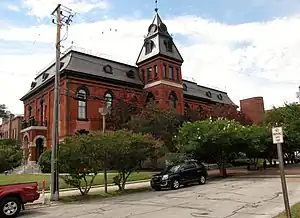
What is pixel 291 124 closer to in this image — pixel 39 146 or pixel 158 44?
pixel 158 44

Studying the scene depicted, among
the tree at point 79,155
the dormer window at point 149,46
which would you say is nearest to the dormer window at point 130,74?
the dormer window at point 149,46

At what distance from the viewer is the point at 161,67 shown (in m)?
44.4

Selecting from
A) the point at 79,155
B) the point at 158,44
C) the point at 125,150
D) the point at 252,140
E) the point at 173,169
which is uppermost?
the point at 158,44

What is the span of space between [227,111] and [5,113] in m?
57.3

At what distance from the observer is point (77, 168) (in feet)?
55.9

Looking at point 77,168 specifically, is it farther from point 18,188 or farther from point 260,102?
point 260,102

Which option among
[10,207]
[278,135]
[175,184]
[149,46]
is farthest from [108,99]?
[278,135]

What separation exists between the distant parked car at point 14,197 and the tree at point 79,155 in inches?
163

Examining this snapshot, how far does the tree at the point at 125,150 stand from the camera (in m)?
17.7

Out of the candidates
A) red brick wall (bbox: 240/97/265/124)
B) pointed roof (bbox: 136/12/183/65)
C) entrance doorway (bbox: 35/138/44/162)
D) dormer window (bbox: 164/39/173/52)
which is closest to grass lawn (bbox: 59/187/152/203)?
entrance doorway (bbox: 35/138/44/162)

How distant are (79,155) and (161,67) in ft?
95.6

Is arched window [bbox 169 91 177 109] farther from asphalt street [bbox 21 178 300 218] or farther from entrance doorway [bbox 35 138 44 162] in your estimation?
asphalt street [bbox 21 178 300 218]

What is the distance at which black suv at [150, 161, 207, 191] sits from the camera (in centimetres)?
1939

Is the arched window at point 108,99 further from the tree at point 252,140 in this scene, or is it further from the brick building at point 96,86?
the tree at point 252,140
